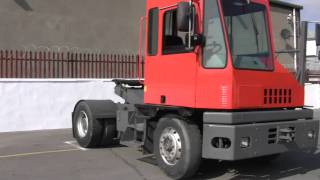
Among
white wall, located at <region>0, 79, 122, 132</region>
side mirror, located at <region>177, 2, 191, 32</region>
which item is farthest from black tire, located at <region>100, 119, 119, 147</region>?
white wall, located at <region>0, 79, 122, 132</region>

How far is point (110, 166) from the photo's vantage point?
30.6 ft

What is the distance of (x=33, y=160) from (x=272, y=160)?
4433mm

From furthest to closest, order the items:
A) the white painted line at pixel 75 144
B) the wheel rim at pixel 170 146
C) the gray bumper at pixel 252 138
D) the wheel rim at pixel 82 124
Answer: the wheel rim at pixel 82 124
the white painted line at pixel 75 144
the wheel rim at pixel 170 146
the gray bumper at pixel 252 138

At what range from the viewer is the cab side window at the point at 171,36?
8295 millimetres

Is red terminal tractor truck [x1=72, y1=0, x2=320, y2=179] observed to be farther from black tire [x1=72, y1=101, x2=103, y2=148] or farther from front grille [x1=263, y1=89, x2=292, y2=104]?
black tire [x1=72, y1=101, x2=103, y2=148]

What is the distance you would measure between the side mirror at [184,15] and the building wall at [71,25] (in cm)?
1267

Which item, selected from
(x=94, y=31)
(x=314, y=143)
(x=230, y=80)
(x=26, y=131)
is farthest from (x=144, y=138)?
(x=94, y=31)

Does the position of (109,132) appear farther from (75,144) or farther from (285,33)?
(285,33)

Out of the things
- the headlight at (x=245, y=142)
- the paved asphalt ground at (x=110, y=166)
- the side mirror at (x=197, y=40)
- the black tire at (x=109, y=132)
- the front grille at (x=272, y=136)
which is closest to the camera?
the headlight at (x=245, y=142)

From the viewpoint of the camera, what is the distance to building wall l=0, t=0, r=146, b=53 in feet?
62.9

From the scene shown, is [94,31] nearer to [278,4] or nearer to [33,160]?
[33,160]

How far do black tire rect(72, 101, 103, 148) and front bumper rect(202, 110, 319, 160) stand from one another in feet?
12.0

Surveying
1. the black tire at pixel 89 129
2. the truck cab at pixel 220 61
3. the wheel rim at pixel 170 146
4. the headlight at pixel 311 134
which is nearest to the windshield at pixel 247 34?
the truck cab at pixel 220 61

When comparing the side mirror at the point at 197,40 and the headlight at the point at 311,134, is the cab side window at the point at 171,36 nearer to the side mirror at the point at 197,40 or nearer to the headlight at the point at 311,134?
the side mirror at the point at 197,40
